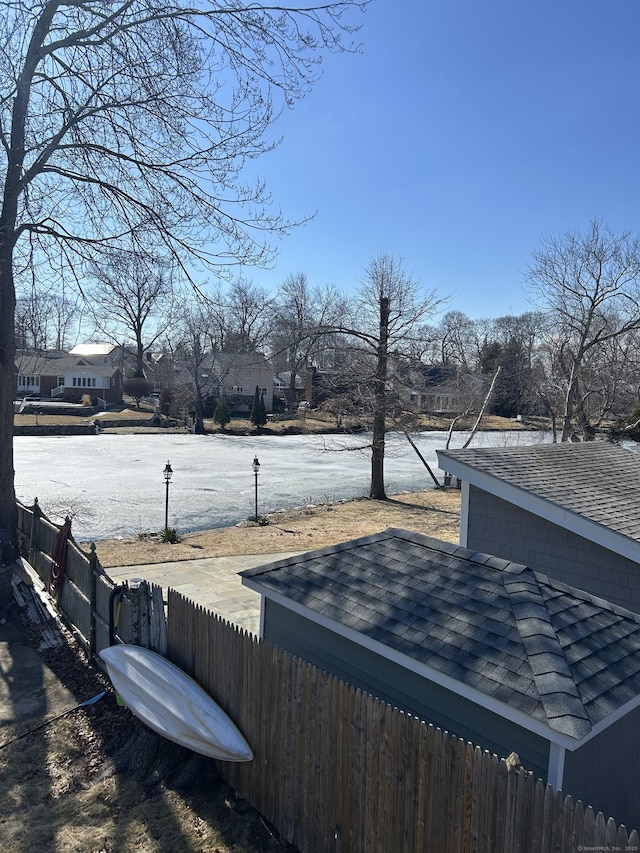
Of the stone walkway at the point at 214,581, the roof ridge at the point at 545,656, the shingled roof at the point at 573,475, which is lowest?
the stone walkway at the point at 214,581

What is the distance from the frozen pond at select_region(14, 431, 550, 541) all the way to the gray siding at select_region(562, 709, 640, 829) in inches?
494

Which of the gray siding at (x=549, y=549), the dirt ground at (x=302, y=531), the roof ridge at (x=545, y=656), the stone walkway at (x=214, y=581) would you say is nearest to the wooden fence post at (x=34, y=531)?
the stone walkway at (x=214, y=581)

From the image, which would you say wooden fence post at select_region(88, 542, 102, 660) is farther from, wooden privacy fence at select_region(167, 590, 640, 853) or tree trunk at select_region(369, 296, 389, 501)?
tree trunk at select_region(369, 296, 389, 501)

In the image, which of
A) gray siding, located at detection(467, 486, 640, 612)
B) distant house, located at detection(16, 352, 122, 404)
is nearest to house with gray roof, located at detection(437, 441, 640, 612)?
gray siding, located at detection(467, 486, 640, 612)

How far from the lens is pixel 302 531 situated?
15.4m

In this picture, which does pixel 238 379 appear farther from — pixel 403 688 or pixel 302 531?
pixel 403 688

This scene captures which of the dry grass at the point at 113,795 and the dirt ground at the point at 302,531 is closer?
the dry grass at the point at 113,795

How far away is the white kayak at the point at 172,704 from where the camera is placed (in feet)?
15.0

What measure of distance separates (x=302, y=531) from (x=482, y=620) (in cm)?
1140

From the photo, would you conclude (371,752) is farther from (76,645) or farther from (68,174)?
(68,174)

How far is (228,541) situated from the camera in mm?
14133

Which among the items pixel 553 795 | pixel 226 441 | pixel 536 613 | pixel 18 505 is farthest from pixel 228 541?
pixel 226 441

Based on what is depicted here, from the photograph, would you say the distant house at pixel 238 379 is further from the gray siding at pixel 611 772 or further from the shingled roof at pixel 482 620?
the gray siding at pixel 611 772

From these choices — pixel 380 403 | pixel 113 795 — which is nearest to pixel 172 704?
pixel 113 795
